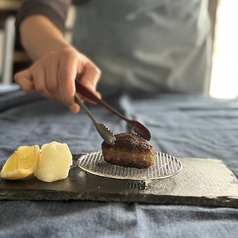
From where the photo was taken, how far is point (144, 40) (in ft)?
4.76

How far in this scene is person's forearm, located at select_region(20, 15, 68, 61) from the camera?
104cm

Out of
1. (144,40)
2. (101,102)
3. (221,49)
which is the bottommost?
(221,49)

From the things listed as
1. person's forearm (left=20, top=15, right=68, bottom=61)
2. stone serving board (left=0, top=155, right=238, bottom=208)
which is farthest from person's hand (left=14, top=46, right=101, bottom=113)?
stone serving board (left=0, top=155, right=238, bottom=208)

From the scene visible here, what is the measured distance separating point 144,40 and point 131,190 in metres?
0.99

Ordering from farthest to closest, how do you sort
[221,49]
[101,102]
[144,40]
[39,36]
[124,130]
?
[221,49]
[144,40]
[39,36]
[124,130]
[101,102]

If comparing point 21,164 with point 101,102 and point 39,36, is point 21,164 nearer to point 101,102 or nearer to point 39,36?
point 101,102

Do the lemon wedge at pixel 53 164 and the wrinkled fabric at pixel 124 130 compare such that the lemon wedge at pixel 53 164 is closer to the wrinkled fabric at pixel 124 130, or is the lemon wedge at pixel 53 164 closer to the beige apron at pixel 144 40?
the wrinkled fabric at pixel 124 130

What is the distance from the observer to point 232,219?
Answer: 47 centimetres

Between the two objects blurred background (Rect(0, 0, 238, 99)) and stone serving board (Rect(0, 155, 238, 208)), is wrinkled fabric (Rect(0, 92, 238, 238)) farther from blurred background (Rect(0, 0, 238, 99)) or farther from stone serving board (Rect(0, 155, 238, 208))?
blurred background (Rect(0, 0, 238, 99))

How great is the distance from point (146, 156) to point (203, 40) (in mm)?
1020

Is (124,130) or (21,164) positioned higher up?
(21,164)

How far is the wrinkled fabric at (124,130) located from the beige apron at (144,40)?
107 mm

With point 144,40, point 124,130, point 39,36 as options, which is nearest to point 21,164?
point 124,130

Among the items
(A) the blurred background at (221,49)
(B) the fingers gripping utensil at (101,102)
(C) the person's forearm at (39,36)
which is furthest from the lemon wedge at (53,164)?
(A) the blurred background at (221,49)
